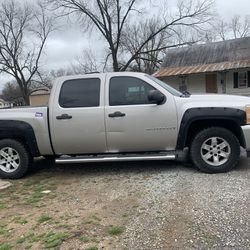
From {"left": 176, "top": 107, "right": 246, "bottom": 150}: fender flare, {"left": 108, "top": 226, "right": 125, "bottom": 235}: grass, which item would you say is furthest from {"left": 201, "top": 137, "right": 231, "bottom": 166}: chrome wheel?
{"left": 108, "top": 226, "right": 125, "bottom": 235}: grass

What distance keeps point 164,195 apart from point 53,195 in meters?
1.72

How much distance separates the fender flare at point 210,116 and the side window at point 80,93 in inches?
62.4

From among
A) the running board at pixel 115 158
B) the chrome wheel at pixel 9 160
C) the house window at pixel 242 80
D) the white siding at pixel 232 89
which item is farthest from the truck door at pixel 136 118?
the house window at pixel 242 80

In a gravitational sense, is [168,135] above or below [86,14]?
below

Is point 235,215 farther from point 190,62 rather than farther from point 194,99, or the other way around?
point 190,62

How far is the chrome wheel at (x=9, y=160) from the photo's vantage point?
22.2ft

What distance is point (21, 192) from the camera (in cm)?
586

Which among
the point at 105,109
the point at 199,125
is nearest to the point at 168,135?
the point at 199,125

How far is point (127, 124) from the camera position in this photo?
6.27 metres

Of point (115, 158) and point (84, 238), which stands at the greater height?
point (115, 158)

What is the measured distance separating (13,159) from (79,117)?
159 cm

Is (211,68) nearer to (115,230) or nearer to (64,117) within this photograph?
(64,117)

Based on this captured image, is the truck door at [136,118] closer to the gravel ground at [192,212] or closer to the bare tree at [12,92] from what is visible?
the gravel ground at [192,212]

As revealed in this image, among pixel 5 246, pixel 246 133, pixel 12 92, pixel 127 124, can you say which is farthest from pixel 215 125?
pixel 12 92
